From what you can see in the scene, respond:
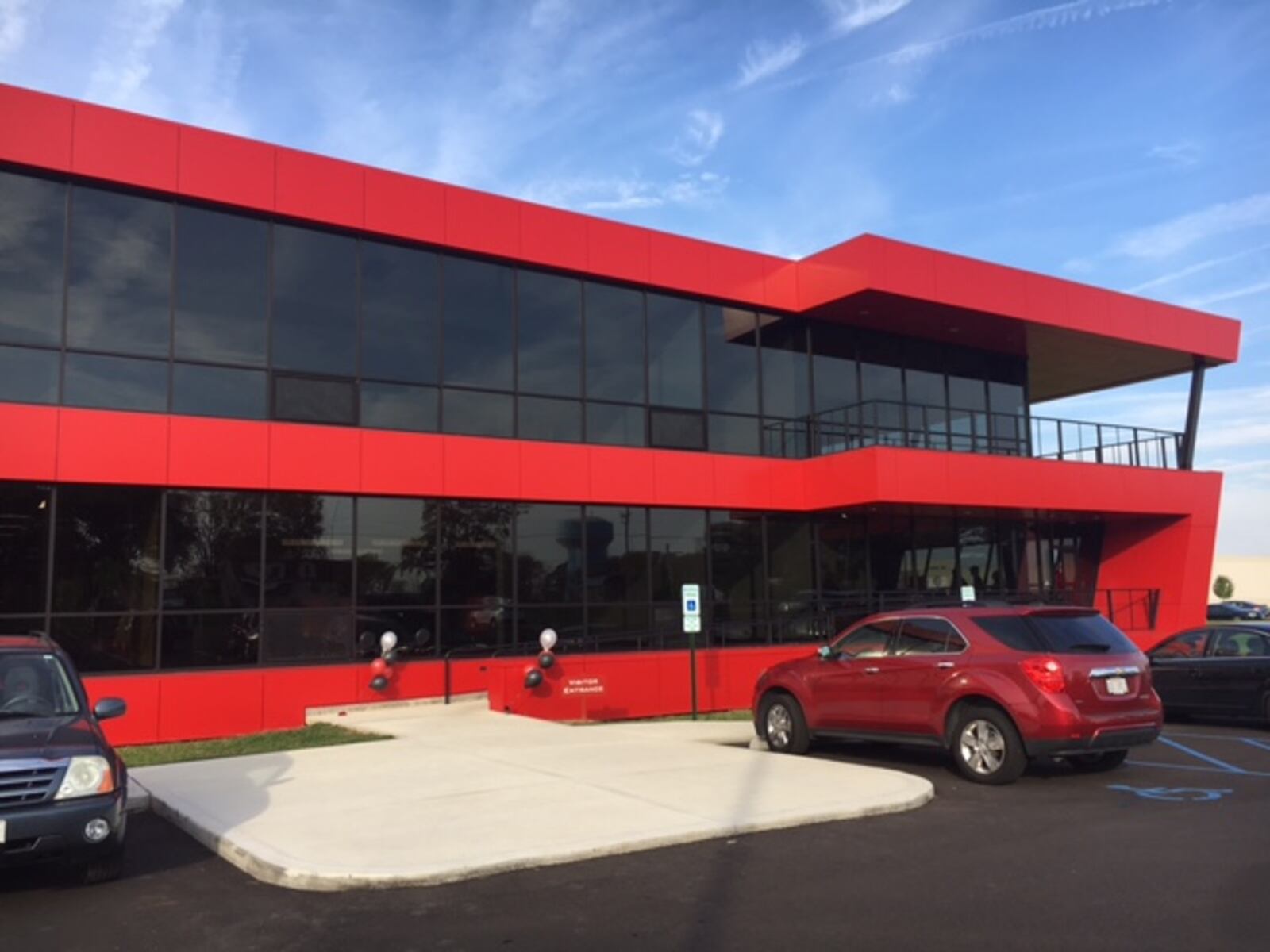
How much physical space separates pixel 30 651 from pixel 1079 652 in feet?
29.6

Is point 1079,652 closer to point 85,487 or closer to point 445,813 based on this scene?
point 445,813

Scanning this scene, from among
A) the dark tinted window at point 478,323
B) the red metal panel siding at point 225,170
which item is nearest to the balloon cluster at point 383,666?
the dark tinted window at point 478,323

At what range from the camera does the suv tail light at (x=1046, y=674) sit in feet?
32.1

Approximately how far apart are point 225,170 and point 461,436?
17.1ft

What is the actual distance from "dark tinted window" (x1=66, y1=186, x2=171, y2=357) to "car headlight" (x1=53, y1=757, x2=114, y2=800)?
959cm

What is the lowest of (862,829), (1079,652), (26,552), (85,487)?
(862,829)

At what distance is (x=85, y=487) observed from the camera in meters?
14.3

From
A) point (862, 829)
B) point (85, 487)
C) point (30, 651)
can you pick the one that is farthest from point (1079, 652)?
point (85, 487)

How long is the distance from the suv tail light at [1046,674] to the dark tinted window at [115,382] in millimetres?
11697

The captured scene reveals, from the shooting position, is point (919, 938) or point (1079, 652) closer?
point (919, 938)

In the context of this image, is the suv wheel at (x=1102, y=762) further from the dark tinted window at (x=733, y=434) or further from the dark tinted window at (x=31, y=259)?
the dark tinted window at (x=31, y=259)

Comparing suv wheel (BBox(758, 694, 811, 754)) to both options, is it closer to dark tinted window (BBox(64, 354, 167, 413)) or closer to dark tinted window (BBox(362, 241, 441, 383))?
dark tinted window (BBox(362, 241, 441, 383))

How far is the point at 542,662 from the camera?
52.6 ft

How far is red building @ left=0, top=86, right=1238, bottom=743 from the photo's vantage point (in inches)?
565
